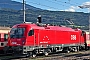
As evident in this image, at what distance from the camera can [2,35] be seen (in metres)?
27.3

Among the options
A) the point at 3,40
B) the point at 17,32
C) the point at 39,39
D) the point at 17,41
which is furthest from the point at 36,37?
the point at 3,40

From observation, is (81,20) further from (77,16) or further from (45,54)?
(45,54)

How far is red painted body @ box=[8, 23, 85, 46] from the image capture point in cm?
2388

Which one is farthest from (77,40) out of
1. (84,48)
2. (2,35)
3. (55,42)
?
(2,35)

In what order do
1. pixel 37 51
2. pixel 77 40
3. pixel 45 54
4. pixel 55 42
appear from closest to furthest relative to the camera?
pixel 37 51
pixel 45 54
pixel 55 42
pixel 77 40

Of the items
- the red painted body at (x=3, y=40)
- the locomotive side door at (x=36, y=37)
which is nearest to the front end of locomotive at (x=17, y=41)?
the locomotive side door at (x=36, y=37)

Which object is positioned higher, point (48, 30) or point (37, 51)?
point (48, 30)

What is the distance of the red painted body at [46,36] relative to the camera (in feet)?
78.4

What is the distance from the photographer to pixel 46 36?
27234 millimetres

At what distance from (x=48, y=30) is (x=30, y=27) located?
370 centimetres

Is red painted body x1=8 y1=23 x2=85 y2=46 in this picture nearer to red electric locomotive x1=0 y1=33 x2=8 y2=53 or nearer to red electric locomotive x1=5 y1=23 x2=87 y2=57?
red electric locomotive x1=5 y1=23 x2=87 y2=57

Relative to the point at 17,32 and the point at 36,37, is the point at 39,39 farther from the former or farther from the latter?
the point at 17,32

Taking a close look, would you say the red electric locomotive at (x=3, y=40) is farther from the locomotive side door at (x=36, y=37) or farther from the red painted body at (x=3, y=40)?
the locomotive side door at (x=36, y=37)

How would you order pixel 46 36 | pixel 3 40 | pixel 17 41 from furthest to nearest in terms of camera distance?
pixel 3 40
pixel 46 36
pixel 17 41
